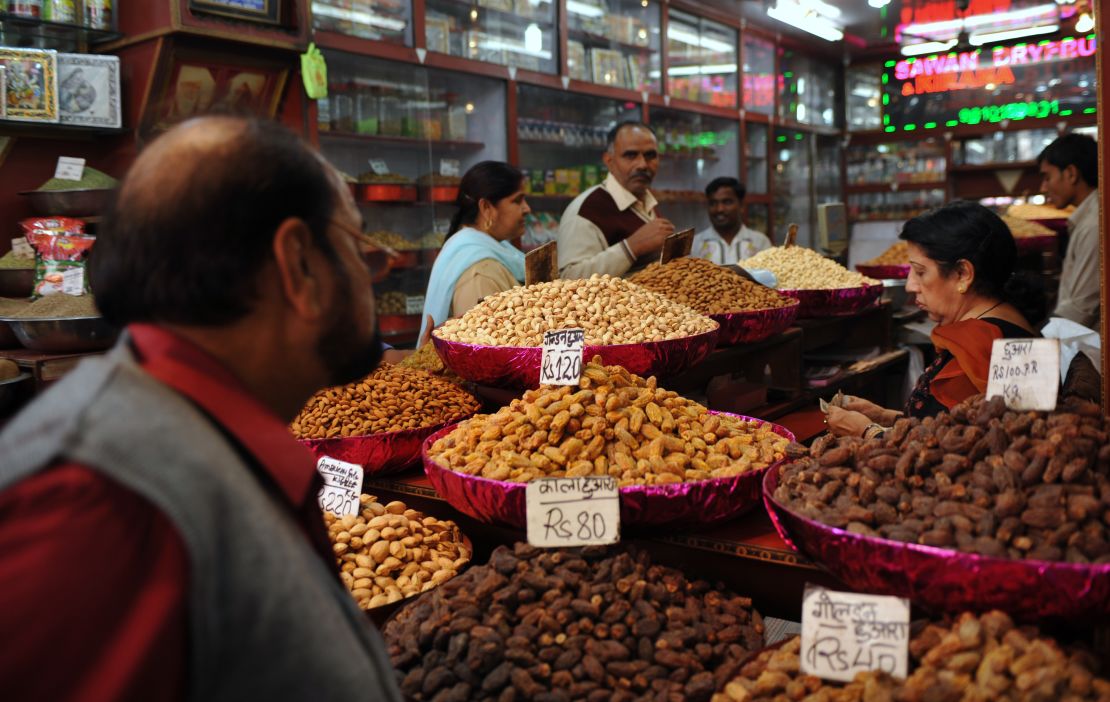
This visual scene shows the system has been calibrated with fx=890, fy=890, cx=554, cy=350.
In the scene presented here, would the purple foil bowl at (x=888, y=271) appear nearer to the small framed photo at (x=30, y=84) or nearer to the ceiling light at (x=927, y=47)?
the ceiling light at (x=927, y=47)

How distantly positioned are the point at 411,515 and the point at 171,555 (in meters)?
1.15

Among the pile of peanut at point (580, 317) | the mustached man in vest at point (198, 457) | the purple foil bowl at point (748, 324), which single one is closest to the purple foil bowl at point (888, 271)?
the purple foil bowl at point (748, 324)

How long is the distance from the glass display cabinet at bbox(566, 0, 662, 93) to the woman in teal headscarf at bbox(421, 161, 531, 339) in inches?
99.8

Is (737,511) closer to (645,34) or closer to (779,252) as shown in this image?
(779,252)

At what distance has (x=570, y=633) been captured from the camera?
1263mm

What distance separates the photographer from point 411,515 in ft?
5.68

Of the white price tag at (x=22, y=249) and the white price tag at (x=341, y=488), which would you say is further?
the white price tag at (x=22, y=249)

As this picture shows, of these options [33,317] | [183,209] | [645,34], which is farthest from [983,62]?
[183,209]

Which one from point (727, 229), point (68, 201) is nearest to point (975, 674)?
point (68, 201)

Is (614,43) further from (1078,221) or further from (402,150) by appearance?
(1078,221)

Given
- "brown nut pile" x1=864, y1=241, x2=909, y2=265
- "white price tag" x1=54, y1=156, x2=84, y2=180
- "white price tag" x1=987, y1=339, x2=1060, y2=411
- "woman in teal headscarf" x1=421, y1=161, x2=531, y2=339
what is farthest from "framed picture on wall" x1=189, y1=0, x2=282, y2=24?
"brown nut pile" x1=864, y1=241, x2=909, y2=265

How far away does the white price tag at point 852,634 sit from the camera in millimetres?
1057

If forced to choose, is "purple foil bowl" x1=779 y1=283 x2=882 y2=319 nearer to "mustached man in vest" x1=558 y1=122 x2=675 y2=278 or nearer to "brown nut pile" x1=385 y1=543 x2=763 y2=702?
"mustached man in vest" x1=558 y1=122 x2=675 y2=278

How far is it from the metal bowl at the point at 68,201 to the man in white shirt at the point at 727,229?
3.47 metres
